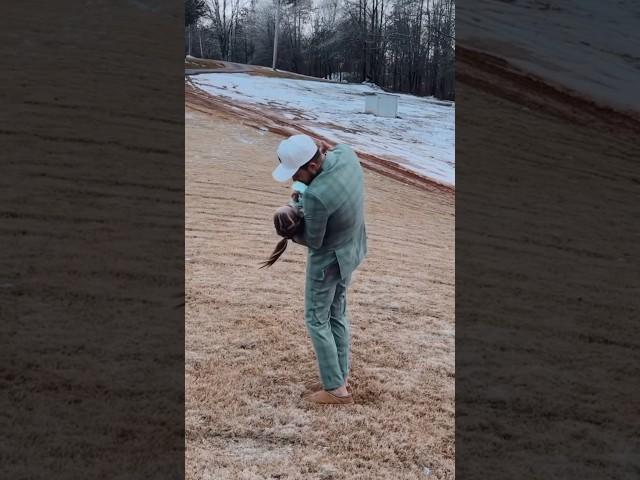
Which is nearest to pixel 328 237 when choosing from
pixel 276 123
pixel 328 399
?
pixel 328 399

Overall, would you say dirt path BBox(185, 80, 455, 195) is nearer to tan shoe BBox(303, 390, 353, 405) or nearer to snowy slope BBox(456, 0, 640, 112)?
snowy slope BBox(456, 0, 640, 112)

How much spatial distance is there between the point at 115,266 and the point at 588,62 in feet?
7.65

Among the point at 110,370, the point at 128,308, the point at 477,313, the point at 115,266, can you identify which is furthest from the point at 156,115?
the point at 477,313

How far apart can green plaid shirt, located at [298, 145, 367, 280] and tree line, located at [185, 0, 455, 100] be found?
4.24m

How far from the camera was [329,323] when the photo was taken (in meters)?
1.62

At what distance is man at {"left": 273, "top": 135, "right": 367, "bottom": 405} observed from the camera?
4.70ft

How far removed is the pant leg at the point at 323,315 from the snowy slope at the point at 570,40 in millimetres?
1545

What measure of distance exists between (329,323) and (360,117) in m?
4.40

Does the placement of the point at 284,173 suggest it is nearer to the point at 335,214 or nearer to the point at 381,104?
the point at 335,214

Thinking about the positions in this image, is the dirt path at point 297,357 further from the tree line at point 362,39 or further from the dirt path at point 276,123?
the tree line at point 362,39

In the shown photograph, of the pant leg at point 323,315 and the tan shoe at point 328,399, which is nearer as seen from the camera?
the pant leg at point 323,315

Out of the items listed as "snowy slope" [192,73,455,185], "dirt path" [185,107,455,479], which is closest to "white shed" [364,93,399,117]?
"snowy slope" [192,73,455,185]

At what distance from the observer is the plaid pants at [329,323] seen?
5.11ft

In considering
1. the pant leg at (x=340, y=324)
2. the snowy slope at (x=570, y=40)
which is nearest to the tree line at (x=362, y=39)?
the snowy slope at (x=570, y=40)
